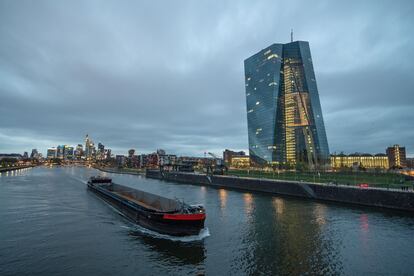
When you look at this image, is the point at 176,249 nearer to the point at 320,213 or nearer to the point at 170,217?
the point at 170,217

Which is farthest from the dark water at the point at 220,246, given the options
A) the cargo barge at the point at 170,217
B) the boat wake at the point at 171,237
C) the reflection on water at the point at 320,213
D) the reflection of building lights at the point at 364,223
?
the cargo barge at the point at 170,217

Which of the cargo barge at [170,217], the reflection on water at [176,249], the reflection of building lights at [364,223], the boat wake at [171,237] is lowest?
the reflection on water at [176,249]

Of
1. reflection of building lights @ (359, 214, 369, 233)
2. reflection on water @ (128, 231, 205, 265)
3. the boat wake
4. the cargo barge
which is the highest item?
the cargo barge

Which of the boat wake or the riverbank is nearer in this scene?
the boat wake

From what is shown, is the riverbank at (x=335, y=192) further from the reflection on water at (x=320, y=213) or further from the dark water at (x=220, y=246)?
the reflection on water at (x=320, y=213)

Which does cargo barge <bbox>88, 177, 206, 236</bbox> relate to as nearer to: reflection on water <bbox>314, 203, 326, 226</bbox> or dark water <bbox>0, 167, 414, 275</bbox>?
dark water <bbox>0, 167, 414, 275</bbox>

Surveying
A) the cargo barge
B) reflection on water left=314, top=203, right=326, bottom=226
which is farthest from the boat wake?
reflection on water left=314, top=203, right=326, bottom=226

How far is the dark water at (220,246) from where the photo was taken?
86.7ft

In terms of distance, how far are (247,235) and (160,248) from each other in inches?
479

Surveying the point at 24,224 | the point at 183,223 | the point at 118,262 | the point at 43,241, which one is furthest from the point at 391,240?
the point at 24,224

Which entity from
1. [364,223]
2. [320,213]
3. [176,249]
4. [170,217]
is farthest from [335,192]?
[176,249]

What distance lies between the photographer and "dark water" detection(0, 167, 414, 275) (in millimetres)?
26438

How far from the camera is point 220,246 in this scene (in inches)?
1304

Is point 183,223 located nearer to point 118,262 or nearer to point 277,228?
point 118,262
